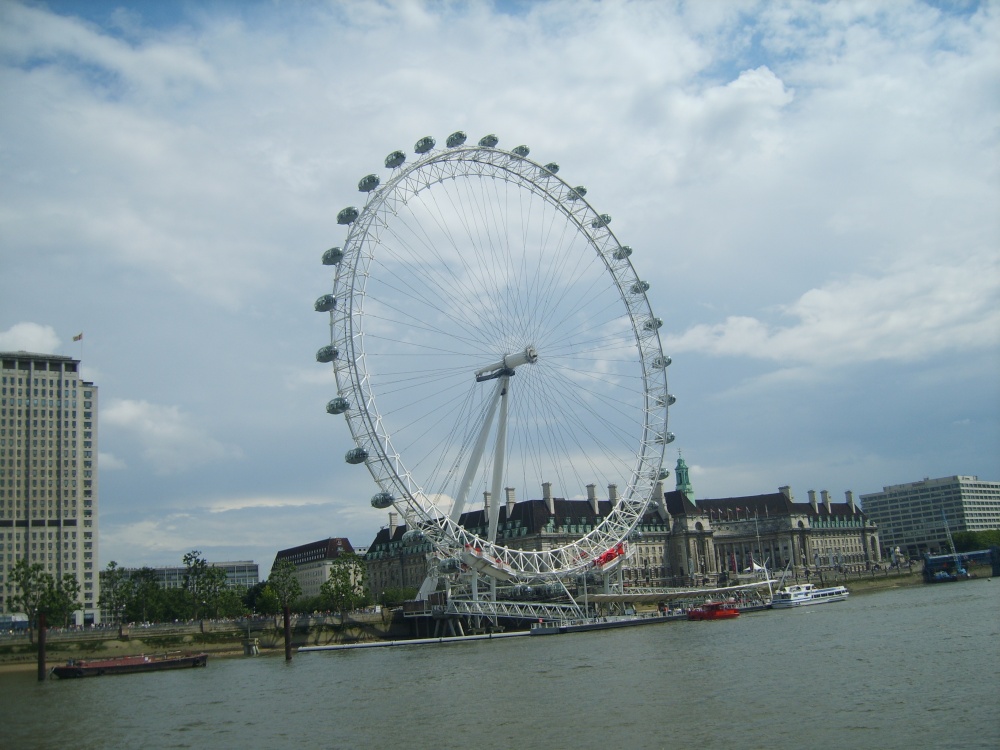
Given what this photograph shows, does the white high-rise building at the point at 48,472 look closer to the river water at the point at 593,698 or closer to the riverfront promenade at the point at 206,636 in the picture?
the riverfront promenade at the point at 206,636

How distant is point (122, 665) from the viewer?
7269cm

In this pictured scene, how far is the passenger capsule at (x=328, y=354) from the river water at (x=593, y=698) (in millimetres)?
20922

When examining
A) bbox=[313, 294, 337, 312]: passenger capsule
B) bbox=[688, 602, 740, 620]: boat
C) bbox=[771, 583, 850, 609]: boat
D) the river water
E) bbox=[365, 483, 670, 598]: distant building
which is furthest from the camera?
bbox=[365, 483, 670, 598]: distant building

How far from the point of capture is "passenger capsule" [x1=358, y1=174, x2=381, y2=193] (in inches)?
2771

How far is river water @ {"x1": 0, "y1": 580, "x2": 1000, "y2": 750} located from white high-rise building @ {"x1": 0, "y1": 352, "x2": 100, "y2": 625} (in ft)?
258

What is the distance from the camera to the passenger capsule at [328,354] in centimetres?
7038

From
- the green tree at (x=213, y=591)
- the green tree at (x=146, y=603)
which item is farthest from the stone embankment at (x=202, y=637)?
the green tree at (x=146, y=603)

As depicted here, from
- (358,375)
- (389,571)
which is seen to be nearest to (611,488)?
(389,571)

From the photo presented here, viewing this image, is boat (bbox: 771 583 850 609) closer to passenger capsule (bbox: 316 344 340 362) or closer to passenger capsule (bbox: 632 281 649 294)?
passenger capsule (bbox: 632 281 649 294)

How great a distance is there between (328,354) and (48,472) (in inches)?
3532

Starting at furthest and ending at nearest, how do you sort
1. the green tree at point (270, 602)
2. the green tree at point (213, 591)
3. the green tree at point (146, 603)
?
→ the green tree at point (270, 602) → the green tree at point (146, 603) → the green tree at point (213, 591)

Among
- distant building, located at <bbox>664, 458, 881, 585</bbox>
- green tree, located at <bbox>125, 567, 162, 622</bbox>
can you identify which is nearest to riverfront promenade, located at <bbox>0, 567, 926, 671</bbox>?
green tree, located at <bbox>125, 567, 162, 622</bbox>

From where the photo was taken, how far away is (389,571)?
17100 centimetres

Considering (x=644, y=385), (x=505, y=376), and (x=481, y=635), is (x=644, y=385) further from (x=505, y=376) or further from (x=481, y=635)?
(x=481, y=635)
